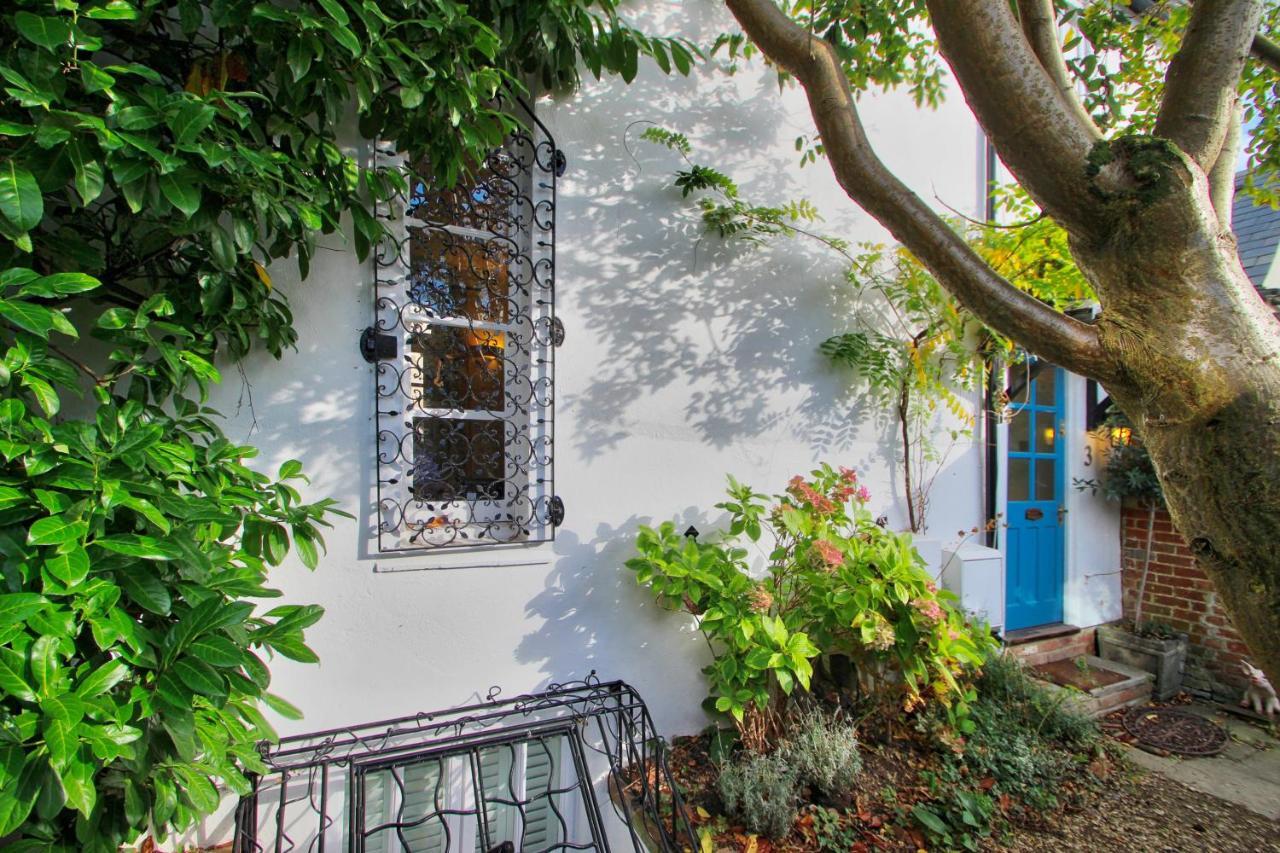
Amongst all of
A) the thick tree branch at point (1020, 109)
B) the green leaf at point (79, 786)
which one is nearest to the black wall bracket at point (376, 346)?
the green leaf at point (79, 786)

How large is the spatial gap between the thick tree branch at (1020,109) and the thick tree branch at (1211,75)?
230 millimetres

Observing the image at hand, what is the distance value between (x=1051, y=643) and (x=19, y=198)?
603 centimetres

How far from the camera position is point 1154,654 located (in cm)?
438

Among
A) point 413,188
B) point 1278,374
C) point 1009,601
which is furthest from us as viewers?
point 1009,601

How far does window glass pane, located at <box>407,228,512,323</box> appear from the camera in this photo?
263 cm

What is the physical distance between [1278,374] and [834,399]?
2487 millimetres

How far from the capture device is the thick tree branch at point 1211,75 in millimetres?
1424

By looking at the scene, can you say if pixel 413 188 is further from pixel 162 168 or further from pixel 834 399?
pixel 834 399

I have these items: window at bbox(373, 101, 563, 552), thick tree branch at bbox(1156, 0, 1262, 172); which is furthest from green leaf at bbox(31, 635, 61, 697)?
thick tree branch at bbox(1156, 0, 1262, 172)

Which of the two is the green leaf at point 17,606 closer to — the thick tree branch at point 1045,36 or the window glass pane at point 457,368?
the window glass pane at point 457,368

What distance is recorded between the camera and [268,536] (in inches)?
69.9

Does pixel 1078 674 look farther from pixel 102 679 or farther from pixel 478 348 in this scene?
pixel 102 679

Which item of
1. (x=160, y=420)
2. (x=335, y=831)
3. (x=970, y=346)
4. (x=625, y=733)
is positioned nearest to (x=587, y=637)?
(x=625, y=733)

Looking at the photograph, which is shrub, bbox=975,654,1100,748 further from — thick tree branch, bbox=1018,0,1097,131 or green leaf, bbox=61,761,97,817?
green leaf, bbox=61,761,97,817
